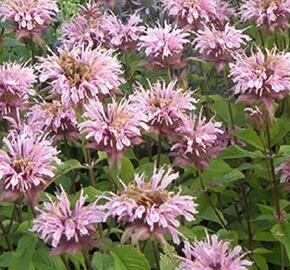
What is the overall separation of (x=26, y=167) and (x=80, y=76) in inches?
9.6

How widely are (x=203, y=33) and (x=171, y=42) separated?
3.8 inches

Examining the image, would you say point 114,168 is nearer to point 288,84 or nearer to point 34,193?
point 34,193

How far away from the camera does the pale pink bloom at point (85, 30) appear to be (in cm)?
210

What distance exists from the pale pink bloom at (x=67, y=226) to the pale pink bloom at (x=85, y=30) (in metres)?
0.78

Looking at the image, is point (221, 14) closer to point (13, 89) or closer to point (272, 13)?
point (272, 13)

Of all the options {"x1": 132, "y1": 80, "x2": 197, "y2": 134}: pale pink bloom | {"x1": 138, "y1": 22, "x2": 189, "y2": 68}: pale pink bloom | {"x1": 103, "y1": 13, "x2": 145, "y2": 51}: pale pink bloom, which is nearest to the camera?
{"x1": 132, "y1": 80, "x2": 197, "y2": 134}: pale pink bloom

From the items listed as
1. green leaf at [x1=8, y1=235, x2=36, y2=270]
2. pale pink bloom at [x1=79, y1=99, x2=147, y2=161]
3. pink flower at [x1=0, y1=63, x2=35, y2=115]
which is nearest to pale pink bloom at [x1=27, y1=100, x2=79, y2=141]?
pink flower at [x1=0, y1=63, x2=35, y2=115]

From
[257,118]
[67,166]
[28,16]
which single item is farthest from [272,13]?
[67,166]

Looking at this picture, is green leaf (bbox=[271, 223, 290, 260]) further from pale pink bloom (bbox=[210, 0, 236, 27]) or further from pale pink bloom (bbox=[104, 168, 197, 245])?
→ pale pink bloom (bbox=[210, 0, 236, 27])

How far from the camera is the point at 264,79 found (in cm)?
158

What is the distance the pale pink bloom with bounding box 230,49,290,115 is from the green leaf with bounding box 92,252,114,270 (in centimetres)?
40

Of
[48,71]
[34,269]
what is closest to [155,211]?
[34,269]

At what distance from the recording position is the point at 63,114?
1672 millimetres

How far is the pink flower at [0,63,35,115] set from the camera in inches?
68.1
